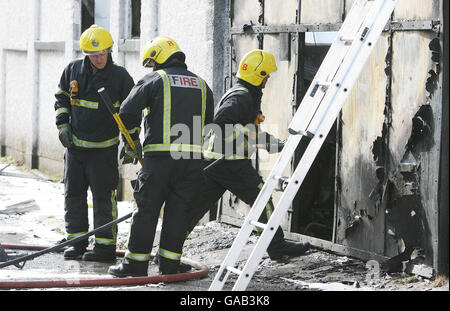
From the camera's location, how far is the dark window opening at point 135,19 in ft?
35.8

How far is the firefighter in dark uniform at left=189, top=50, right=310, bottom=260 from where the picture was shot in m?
6.64

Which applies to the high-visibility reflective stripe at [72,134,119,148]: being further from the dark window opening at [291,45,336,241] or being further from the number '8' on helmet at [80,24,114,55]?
the dark window opening at [291,45,336,241]

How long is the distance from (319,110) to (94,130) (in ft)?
8.96

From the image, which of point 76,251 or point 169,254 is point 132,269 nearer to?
point 169,254

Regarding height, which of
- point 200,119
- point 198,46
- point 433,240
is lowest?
point 433,240

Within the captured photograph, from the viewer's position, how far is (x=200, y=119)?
6559mm

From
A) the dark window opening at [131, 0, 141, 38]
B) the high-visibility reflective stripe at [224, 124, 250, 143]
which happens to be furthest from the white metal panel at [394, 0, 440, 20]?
the dark window opening at [131, 0, 141, 38]

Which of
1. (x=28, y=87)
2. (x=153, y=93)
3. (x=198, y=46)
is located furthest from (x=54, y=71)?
(x=153, y=93)

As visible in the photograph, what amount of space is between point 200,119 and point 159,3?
3616 mm


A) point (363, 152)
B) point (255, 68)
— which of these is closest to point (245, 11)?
point (255, 68)

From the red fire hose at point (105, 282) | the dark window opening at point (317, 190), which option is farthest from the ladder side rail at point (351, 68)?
the dark window opening at point (317, 190)

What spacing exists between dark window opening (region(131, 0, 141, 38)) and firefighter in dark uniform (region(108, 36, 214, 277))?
4.40 m

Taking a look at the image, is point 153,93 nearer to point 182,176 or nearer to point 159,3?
point 182,176

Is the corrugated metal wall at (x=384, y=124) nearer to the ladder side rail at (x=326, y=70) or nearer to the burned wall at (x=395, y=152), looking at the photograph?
the burned wall at (x=395, y=152)
